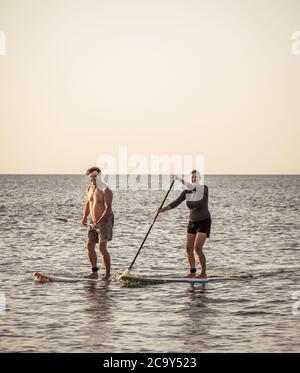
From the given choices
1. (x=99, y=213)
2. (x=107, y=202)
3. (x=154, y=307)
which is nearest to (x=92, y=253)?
(x=99, y=213)

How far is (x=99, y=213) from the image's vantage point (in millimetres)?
18156

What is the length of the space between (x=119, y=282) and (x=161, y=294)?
5.34 ft

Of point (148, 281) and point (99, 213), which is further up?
point (99, 213)

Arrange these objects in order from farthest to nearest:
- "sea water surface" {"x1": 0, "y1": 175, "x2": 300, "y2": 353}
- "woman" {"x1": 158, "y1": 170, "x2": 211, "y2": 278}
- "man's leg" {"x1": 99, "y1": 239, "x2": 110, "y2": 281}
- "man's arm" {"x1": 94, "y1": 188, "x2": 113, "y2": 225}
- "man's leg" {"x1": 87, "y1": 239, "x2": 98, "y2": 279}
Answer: "man's leg" {"x1": 87, "y1": 239, "x2": 98, "y2": 279}
"man's leg" {"x1": 99, "y1": 239, "x2": 110, "y2": 281}
"man's arm" {"x1": 94, "y1": 188, "x2": 113, "y2": 225}
"woman" {"x1": 158, "y1": 170, "x2": 211, "y2": 278}
"sea water surface" {"x1": 0, "y1": 175, "x2": 300, "y2": 353}

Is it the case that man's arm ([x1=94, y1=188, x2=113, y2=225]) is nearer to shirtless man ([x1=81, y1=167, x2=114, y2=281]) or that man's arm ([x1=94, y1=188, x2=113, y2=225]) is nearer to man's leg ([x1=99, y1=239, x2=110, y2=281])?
shirtless man ([x1=81, y1=167, x2=114, y2=281])

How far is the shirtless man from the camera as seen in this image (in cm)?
1784

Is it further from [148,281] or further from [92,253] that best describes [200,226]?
[92,253]

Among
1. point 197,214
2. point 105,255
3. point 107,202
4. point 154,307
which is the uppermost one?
point 107,202

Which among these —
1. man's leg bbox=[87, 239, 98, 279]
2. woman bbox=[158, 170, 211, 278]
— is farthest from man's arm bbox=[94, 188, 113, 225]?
woman bbox=[158, 170, 211, 278]

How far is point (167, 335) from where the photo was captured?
1311 centimetres

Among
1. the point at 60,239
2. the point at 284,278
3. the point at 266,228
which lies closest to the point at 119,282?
the point at 284,278
